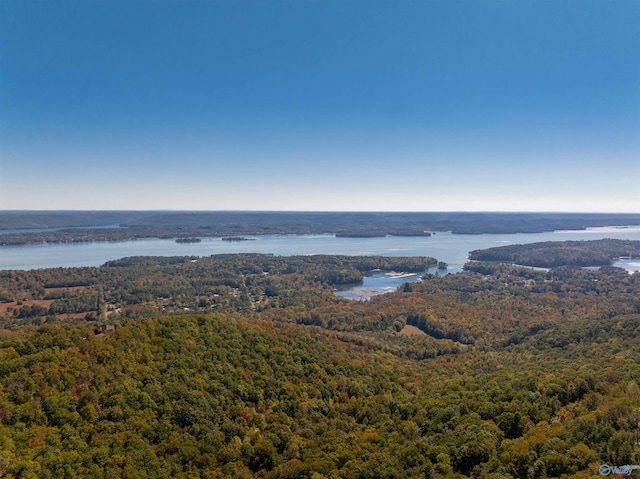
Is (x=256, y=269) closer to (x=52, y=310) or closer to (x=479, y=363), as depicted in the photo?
→ (x=52, y=310)

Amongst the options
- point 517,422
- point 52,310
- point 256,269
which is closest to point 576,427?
point 517,422

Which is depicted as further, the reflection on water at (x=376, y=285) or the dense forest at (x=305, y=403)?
the reflection on water at (x=376, y=285)

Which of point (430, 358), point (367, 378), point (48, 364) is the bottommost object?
point (430, 358)

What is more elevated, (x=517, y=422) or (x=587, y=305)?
(x=517, y=422)

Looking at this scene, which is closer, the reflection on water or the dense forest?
the dense forest

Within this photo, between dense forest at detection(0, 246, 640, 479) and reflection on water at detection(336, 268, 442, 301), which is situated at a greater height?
dense forest at detection(0, 246, 640, 479)

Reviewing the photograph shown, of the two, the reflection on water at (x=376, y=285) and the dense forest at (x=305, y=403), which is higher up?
the dense forest at (x=305, y=403)

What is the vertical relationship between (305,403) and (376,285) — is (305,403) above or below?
above

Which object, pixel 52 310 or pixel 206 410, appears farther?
pixel 52 310

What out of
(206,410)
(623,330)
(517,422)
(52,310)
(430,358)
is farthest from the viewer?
(52,310)

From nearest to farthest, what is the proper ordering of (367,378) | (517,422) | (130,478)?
(130,478) < (517,422) < (367,378)

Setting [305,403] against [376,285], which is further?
[376,285]
